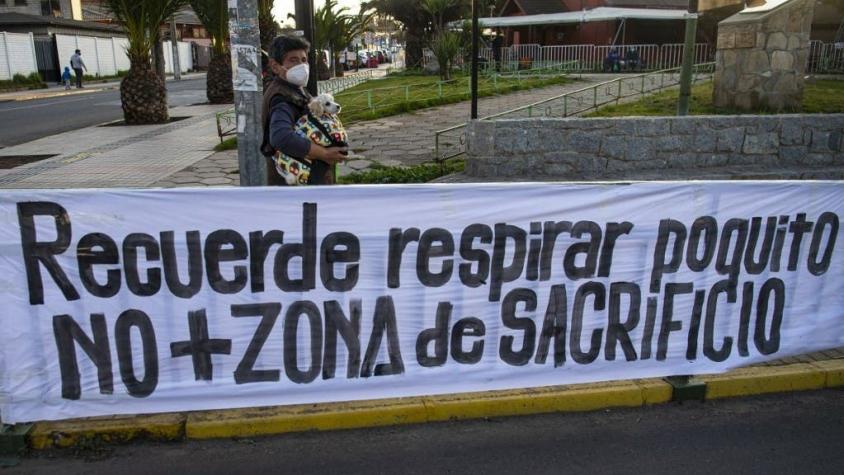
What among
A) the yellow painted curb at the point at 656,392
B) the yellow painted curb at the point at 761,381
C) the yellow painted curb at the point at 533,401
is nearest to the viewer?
the yellow painted curb at the point at 533,401

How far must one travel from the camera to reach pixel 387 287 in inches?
158

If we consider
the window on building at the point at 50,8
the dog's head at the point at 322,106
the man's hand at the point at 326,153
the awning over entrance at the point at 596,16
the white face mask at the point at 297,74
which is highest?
the window on building at the point at 50,8

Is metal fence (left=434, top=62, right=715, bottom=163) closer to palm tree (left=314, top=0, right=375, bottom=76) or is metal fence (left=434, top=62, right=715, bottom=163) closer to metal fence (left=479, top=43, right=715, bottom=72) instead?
metal fence (left=479, top=43, right=715, bottom=72)

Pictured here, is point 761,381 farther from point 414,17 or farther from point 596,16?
point 414,17

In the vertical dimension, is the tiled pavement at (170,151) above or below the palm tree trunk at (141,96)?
below

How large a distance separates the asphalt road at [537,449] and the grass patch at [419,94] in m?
11.8

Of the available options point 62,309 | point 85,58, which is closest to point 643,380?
point 62,309

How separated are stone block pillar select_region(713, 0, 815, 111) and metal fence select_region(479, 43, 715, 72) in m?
13.3

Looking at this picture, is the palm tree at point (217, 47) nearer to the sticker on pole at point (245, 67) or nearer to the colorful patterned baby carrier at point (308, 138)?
the sticker on pole at point (245, 67)

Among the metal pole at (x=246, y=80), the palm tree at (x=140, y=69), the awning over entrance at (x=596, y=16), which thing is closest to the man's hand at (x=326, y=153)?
the metal pole at (x=246, y=80)

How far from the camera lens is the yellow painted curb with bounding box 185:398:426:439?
3.88m

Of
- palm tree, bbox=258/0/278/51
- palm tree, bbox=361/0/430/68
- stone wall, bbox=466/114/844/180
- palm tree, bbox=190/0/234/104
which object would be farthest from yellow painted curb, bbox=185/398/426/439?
palm tree, bbox=361/0/430/68

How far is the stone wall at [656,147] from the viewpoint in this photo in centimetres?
941

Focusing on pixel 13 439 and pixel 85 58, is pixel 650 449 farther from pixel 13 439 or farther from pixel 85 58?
pixel 85 58
